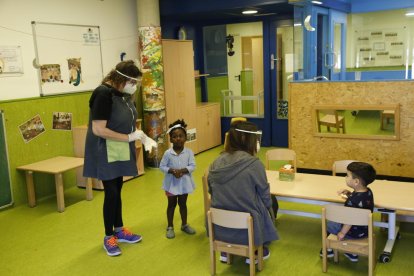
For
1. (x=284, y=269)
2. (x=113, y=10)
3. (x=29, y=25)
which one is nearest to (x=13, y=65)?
(x=29, y=25)

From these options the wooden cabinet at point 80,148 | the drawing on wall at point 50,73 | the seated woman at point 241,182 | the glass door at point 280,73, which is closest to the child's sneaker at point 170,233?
the seated woman at point 241,182

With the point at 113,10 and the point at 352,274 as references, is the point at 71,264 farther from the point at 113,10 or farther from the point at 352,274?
the point at 113,10

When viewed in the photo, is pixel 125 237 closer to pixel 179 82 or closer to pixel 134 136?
pixel 134 136

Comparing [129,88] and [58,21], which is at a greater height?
[58,21]

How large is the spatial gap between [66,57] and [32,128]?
102cm

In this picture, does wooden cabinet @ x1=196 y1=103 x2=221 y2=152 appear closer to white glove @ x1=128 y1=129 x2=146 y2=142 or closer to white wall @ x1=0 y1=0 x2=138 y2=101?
white wall @ x1=0 y1=0 x2=138 y2=101

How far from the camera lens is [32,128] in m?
5.25

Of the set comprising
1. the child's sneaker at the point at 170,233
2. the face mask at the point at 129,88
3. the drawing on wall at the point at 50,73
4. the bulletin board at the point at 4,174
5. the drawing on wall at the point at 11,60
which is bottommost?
the child's sneaker at the point at 170,233

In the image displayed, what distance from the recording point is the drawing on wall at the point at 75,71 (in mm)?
5711

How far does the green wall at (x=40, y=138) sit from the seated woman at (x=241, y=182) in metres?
3.01

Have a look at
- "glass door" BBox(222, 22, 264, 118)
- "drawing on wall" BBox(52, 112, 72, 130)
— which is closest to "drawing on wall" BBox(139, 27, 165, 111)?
"drawing on wall" BBox(52, 112, 72, 130)

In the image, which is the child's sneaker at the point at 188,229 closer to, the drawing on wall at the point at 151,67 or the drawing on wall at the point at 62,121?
the drawing on wall at the point at 62,121

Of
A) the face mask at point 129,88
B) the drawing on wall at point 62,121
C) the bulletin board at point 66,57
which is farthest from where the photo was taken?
the drawing on wall at point 62,121

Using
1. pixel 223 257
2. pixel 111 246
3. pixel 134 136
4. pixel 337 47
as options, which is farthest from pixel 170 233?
pixel 337 47
